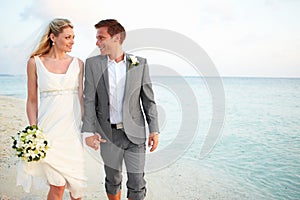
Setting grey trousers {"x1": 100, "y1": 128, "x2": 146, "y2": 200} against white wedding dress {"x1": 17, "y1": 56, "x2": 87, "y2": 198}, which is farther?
grey trousers {"x1": 100, "y1": 128, "x2": 146, "y2": 200}

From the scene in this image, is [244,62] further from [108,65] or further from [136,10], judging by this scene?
[108,65]

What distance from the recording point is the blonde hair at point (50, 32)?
247 centimetres

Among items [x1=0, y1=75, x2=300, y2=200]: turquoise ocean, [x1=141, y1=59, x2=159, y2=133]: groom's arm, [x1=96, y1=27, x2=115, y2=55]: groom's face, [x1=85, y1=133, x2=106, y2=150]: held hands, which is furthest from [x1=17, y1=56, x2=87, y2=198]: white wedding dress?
[x1=0, y1=75, x2=300, y2=200]: turquoise ocean

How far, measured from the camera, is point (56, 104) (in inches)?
99.7

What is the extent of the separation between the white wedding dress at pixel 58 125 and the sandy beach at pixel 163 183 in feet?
4.16

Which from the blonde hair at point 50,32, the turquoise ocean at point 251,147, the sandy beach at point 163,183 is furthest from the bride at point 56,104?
the sandy beach at point 163,183

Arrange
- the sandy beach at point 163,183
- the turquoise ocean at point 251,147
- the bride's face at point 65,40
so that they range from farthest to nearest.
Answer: the turquoise ocean at point 251,147
the sandy beach at point 163,183
the bride's face at point 65,40

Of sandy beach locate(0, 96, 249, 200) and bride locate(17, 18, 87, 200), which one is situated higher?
bride locate(17, 18, 87, 200)

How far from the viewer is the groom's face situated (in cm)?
251

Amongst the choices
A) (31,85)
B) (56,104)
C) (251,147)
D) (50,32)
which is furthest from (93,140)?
(251,147)

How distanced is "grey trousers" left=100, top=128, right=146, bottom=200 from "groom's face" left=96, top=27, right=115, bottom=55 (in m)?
0.65

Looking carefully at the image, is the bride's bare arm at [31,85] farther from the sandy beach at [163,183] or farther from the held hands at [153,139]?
the sandy beach at [163,183]

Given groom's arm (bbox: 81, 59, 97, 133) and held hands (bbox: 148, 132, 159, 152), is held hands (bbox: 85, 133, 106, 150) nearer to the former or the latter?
groom's arm (bbox: 81, 59, 97, 133)

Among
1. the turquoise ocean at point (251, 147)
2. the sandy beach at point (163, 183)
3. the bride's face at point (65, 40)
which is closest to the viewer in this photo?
the bride's face at point (65, 40)
